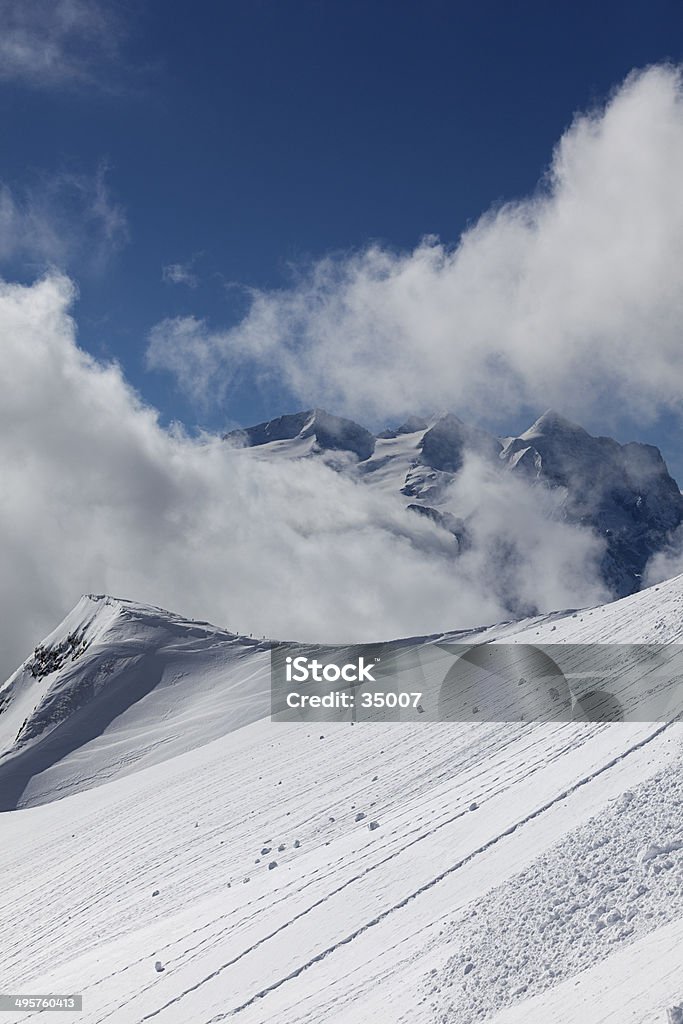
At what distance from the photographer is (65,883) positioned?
31953 mm

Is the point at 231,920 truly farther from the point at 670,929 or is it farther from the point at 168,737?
the point at 168,737

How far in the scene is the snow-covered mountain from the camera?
48.0 ft

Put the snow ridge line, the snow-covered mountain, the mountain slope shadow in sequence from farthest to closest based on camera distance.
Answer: the mountain slope shadow
the snow ridge line
the snow-covered mountain

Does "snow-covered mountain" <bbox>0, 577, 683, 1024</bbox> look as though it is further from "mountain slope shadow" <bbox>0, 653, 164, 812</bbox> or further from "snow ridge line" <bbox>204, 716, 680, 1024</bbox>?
"mountain slope shadow" <bbox>0, 653, 164, 812</bbox>

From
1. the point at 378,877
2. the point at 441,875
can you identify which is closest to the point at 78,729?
the point at 378,877

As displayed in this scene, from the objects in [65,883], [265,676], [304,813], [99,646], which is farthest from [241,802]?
[99,646]

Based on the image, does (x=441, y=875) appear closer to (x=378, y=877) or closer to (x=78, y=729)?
(x=378, y=877)

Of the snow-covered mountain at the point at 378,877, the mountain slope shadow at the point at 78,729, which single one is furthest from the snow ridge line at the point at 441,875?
the mountain slope shadow at the point at 78,729

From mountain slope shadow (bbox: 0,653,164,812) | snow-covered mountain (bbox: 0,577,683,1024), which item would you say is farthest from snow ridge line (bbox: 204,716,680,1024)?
mountain slope shadow (bbox: 0,653,164,812)

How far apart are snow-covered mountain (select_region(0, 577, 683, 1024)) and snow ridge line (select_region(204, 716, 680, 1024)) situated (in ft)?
0.20

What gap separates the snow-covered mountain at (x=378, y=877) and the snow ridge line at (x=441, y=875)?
0.20ft

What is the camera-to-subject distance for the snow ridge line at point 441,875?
17.7 meters

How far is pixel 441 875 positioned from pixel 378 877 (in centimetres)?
208

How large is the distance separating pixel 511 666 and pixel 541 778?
1458 centimetres
